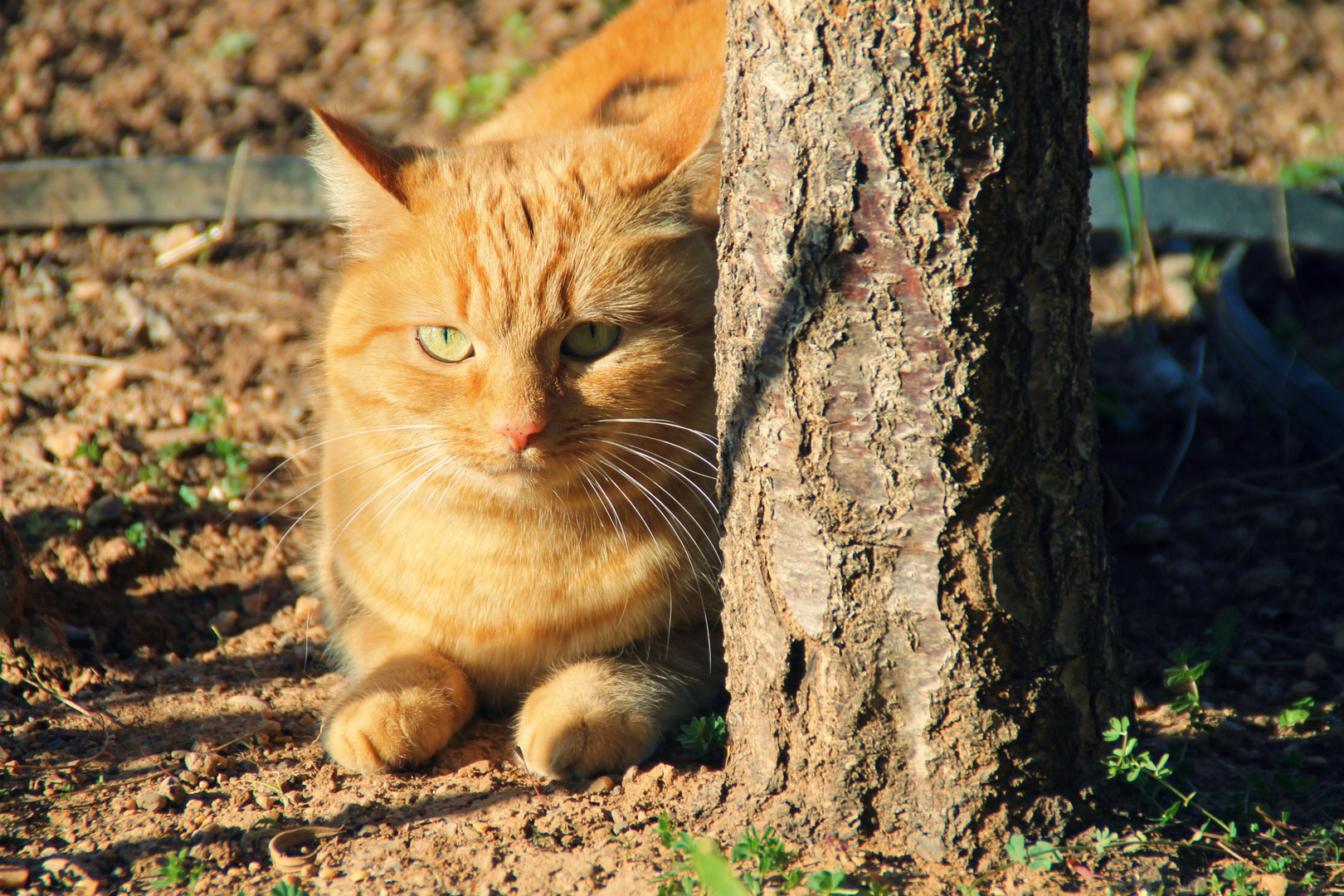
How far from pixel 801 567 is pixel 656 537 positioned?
1.94 ft

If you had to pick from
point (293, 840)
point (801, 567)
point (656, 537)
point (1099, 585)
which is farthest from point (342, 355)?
point (1099, 585)

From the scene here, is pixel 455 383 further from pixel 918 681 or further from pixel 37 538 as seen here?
pixel 37 538

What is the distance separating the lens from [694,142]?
203 centimetres

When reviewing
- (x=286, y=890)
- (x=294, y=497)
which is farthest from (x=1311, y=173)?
(x=286, y=890)

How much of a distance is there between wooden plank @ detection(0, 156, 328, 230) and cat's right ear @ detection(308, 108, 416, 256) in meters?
1.85

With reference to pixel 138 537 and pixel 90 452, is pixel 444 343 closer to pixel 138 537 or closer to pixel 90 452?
pixel 138 537

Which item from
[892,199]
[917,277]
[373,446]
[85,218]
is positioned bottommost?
[373,446]

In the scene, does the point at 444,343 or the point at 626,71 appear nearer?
the point at 444,343

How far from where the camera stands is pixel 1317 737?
6.59 ft

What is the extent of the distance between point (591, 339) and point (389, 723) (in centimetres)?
85

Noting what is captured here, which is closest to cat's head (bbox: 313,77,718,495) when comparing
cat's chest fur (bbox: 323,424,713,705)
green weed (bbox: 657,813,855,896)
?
cat's chest fur (bbox: 323,424,713,705)

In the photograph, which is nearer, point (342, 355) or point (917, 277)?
point (917, 277)

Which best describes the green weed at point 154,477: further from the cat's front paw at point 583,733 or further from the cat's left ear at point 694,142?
the cat's left ear at point 694,142

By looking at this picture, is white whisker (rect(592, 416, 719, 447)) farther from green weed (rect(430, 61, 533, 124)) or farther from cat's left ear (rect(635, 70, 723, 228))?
green weed (rect(430, 61, 533, 124))
